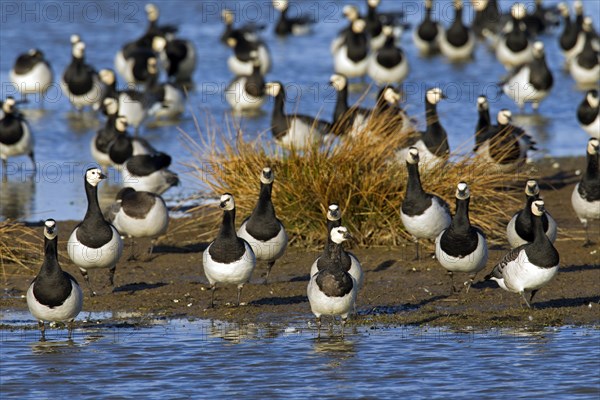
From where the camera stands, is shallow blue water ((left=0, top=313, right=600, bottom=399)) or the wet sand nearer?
shallow blue water ((left=0, top=313, right=600, bottom=399))

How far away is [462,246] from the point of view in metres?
12.1

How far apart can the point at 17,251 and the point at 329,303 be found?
4.87 m

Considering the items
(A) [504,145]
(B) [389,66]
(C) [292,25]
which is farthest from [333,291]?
(C) [292,25]

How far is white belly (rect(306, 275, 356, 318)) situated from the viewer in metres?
10.6

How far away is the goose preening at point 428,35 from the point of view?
1419 inches

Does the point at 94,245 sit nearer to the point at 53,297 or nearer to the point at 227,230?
the point at 227,230

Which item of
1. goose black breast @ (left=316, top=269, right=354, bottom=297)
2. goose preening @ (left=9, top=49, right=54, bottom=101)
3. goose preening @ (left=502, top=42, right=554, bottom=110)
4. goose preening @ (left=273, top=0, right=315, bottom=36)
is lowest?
goose black breast @ (left=316, top=269, right=354, bottom=297)

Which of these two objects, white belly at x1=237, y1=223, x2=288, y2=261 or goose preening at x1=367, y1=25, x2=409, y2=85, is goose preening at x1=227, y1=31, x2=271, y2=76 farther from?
white belly at x1=237, y1=223, x2=288, y2=261

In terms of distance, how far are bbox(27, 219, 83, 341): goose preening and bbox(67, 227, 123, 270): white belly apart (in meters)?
1.44

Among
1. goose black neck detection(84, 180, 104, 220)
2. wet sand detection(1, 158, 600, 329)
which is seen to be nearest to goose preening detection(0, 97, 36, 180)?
wet sand detection(1, 158, 600, 329)

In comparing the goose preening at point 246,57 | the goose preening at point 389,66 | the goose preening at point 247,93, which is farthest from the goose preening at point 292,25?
the goose preening at point 247,93

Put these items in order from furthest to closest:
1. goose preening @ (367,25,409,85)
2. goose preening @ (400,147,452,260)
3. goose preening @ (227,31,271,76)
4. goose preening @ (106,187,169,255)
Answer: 1. goose preening @ (227,31,271,76)
2. goose preening @ (367,25,409,85)
3. goose preening @ (106,187,169,255)
4. goose preening @ (400,147,452,260)

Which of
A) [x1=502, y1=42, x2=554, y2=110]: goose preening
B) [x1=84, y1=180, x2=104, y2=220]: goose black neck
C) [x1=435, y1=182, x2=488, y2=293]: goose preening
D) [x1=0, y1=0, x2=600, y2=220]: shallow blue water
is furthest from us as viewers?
[x1=502, y1=42, x2=554, y2=110]: goose preening

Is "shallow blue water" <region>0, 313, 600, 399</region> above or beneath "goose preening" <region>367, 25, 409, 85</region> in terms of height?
beneath
